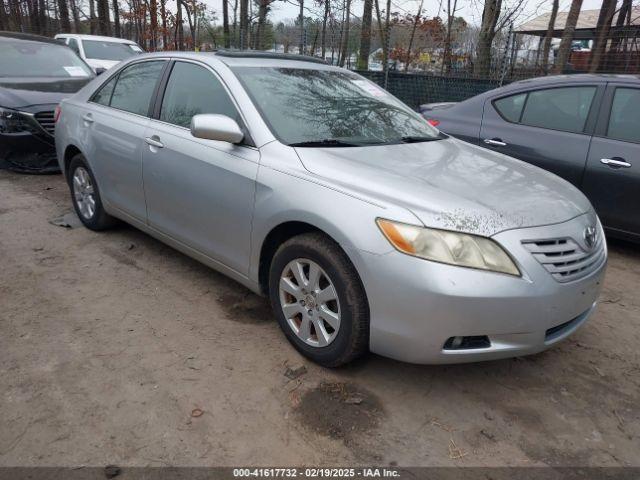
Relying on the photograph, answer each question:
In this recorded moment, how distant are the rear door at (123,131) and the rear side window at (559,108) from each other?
336 cm

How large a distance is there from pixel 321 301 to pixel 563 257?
1.19 m

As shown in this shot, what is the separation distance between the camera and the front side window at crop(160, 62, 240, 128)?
131 inches

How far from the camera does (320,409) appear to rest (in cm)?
254

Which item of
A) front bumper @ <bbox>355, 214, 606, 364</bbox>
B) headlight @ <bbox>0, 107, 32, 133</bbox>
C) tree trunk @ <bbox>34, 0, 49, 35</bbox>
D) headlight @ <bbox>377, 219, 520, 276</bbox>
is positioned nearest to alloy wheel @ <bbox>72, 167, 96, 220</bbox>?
headlight @ <bbox>0, 107, 32, 133</bbox>

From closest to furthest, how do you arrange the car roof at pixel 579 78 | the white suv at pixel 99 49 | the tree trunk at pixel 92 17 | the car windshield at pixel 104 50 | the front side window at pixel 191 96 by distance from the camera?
the front side window at pixel 191 96 → the car roof at pixel 579 78 → the white suv at pixel 99 49 → the car windshield at pixel 104 50 → the tree trunk at pixel 92 17

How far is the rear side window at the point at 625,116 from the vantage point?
446 cm

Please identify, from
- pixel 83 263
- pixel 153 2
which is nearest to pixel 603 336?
pixel 83 263

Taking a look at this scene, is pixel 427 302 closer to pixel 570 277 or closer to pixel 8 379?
pixel 570 277

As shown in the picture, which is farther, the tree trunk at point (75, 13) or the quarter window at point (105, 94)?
the tree trunk at point (75, 13)

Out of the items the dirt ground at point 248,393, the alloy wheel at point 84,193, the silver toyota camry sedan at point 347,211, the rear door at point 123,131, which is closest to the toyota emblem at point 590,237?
the silver toyota camry sedan at point 347,211

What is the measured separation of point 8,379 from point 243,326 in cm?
126

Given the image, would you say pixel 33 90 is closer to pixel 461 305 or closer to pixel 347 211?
pixel 347 211

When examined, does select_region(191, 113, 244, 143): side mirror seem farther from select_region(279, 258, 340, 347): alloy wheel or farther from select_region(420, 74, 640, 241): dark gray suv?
select_region(420, 74, 640, 241): dark gray suv

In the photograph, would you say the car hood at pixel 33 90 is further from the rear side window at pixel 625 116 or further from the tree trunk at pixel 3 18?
the tree trunk at pixel 3 18
